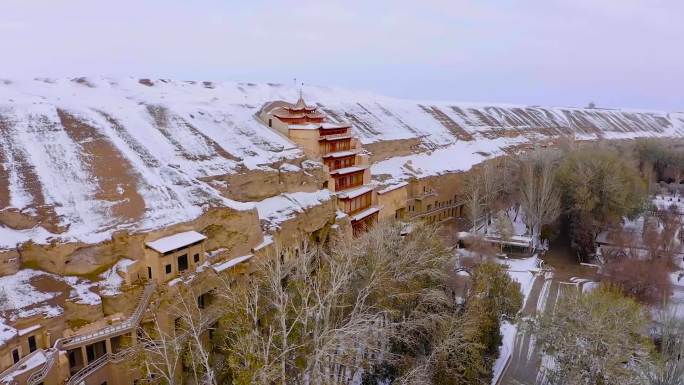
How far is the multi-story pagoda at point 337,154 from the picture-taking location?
1682 inches

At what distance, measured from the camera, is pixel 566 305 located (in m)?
23.0

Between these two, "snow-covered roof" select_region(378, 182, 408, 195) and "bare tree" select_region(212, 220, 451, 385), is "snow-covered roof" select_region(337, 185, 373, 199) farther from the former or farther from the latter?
"bare tree" select_region(212, 220, 451, 385)

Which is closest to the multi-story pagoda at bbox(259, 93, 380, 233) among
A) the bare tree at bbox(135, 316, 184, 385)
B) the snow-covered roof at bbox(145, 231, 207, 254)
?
the snow-covered roof at bbox(145, 231, 207, 254)

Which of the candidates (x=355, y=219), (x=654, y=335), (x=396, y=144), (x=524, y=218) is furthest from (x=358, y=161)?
(x=654, y=335)

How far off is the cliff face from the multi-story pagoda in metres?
1.95

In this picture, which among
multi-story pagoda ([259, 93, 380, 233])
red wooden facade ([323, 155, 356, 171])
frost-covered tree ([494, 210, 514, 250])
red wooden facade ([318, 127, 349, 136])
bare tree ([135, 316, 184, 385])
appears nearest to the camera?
bare tree ([135, 316, 184, 385])

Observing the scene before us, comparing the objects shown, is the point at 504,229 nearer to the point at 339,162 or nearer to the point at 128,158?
the point at 339,162

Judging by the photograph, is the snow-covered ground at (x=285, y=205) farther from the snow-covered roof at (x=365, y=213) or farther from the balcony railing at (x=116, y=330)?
the balcony railing at (x=116, y=330)

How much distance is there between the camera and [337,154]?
44406mm

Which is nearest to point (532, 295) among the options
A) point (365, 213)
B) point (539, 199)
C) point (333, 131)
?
point (539, 199)

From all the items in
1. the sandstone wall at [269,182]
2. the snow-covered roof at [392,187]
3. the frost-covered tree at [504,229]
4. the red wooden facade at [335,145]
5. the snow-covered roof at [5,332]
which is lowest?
the frost-covered tree at [504,229]

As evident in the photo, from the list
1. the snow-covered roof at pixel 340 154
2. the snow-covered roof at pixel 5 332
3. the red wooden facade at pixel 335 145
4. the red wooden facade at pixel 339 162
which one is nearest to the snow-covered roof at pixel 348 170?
the red wooden facade at pixel 339 162

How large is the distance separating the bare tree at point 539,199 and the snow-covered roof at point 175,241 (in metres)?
33.2

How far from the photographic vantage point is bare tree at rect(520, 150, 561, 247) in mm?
45656
